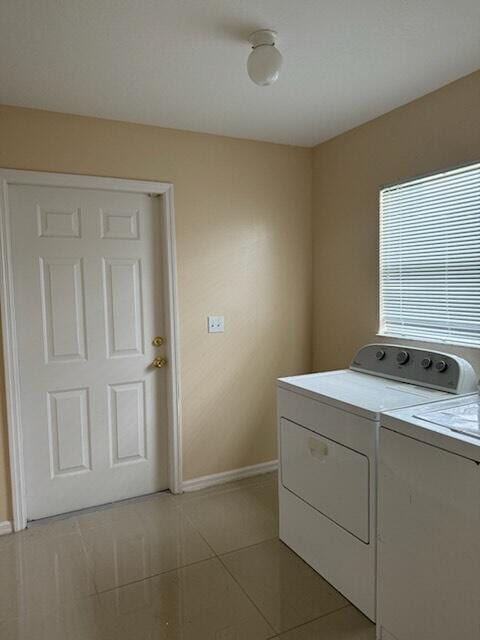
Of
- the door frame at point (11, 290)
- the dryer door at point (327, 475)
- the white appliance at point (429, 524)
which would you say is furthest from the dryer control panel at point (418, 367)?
the door frame at point (11, 290)

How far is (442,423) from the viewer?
153cm

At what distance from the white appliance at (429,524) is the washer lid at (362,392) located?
4.3 inches

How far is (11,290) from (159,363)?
0.95 m

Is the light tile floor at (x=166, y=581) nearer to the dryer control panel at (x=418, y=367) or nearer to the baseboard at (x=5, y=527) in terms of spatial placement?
the baseboard at (x=5, y=527)

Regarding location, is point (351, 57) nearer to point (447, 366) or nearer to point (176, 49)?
point (176, 49)

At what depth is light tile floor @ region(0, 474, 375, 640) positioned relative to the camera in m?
1.76

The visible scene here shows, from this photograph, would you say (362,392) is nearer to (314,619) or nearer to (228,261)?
(314,619)

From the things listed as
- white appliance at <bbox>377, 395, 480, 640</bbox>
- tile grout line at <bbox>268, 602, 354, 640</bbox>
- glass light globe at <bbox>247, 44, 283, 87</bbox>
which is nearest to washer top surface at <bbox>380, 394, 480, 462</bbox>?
white appliance at <bbox>377, 395, 480, 640</bbox>

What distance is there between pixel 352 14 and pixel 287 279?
177 centimetres

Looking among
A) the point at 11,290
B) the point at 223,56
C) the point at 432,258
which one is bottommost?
the point at 11,290

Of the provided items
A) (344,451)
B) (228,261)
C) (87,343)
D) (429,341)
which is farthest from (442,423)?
(87,343)

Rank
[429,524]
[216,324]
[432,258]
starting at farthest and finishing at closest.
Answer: [216,324], [432,258], [429,524]

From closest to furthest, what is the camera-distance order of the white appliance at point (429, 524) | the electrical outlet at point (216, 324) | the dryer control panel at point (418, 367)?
the white appliance at point (429, 524) → the dryer control panel at point (418, 367) → the electrical outlet at point (216, 324)

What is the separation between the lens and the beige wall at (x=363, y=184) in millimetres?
2146
